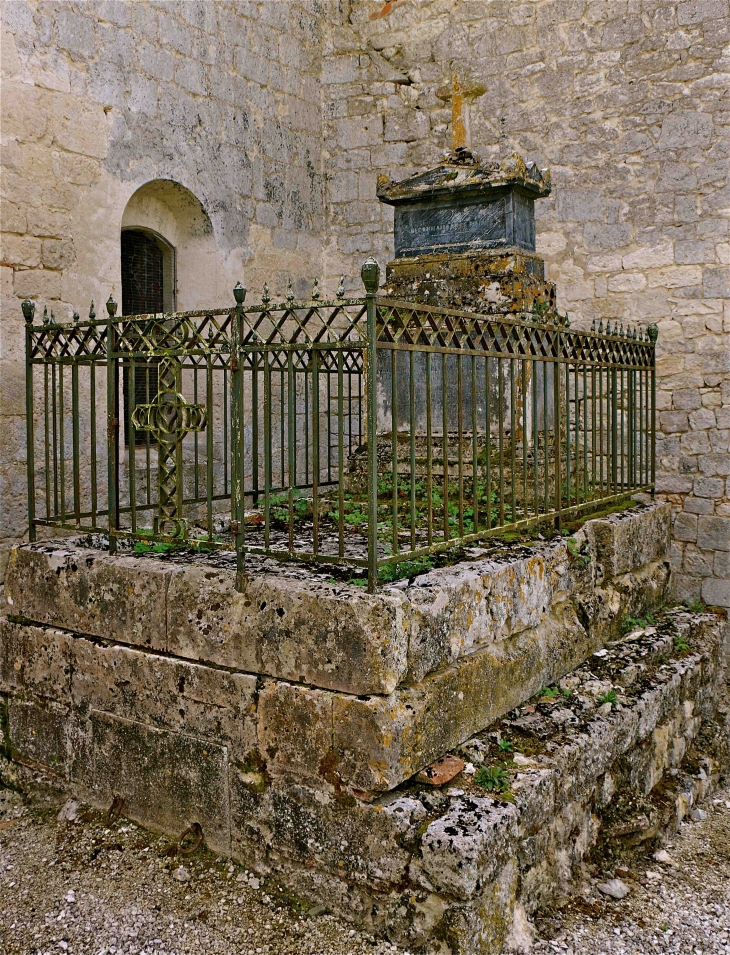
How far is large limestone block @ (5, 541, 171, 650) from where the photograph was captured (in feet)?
11.0

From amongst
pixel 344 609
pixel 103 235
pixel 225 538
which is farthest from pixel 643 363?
pixel 103 235

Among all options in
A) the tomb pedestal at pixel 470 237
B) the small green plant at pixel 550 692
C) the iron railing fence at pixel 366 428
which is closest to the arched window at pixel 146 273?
the iron railing fence at pixel 366 428

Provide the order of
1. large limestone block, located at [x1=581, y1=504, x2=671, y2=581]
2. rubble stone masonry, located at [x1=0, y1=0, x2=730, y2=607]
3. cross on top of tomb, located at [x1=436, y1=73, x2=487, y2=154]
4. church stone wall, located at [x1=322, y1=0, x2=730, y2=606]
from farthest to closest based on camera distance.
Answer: cross on top of tomb, located at [x1=436, y1=73, x2=487, y2=154]
church stone wall, located at [x1=322, y1=0, x2=730, y2=606]
rubble stone masonry, located at [x1=0, y1=0, x2=730, y2=607]
large limestone block, located at [x1=581, y1=504, x2=671, y2=581]

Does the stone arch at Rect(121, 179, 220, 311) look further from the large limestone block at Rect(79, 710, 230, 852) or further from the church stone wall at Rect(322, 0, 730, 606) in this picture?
the large limestone block at Rect(79, 710, 230, 852)

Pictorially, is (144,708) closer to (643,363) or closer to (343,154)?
(643,363)

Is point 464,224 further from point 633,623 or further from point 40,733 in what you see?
point 40,733

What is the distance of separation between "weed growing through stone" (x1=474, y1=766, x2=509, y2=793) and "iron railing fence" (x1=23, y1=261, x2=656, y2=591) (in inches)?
30.2

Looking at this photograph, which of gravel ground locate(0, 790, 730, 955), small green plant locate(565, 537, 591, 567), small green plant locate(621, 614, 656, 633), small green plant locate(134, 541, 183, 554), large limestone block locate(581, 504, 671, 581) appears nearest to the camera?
gravel ground locate(0, 790, 730, 955)

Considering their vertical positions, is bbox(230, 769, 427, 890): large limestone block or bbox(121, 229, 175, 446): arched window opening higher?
bbox(121, 229, 175, 446): arched window opening

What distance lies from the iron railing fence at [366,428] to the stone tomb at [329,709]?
19 cm

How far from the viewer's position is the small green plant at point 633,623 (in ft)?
14.5

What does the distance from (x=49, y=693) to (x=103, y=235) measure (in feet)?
10.6

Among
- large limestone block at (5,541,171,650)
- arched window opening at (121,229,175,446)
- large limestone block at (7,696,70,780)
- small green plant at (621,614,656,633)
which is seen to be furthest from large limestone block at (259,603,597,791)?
arched window opening at (121,229,175,446)

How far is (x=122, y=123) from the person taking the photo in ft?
18.9
